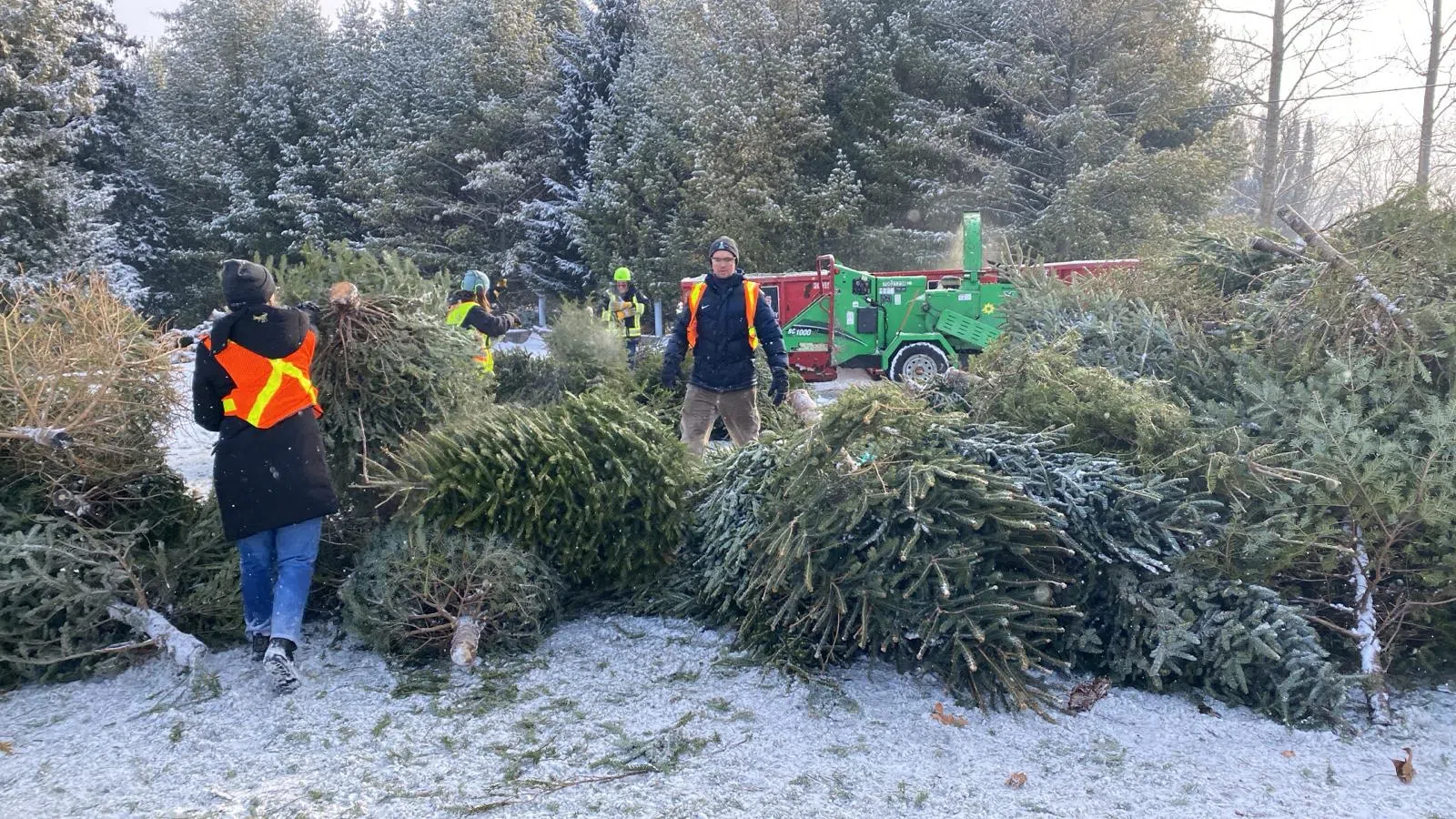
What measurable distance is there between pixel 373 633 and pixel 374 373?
129 centimetres

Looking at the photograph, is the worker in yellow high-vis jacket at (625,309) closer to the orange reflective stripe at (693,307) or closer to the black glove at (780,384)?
the orange reflective stripe at (693,307)

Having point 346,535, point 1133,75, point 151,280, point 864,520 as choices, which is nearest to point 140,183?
point 151,280

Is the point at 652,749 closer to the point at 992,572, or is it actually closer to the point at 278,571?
the point at 992,572

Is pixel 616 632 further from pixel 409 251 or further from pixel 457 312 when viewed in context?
pixel 409 251

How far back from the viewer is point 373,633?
438 centimetres

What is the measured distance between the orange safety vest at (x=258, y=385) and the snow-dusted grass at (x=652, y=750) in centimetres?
112

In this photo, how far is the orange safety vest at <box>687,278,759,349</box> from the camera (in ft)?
21.1

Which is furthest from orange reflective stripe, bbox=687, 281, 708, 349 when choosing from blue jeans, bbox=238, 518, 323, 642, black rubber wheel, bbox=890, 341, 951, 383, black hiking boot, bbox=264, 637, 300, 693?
black rubber wheel, bbox=890, 341, 951, 383

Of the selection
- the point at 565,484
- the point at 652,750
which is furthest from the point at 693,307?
the point at 652,750

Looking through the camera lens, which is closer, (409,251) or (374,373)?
(374,373)

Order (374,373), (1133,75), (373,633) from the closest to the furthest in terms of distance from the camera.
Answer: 1. (373,633)
2. (374,373)
3. (1133,75)

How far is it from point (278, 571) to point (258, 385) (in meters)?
0.86

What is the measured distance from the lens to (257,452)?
13.8ft

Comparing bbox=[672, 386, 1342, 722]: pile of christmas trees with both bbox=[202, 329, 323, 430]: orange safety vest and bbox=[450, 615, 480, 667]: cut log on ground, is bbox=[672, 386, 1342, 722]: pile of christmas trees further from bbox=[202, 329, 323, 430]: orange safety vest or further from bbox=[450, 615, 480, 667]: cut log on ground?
bbox=[202, 329, 323, 430]: orange safety vest
